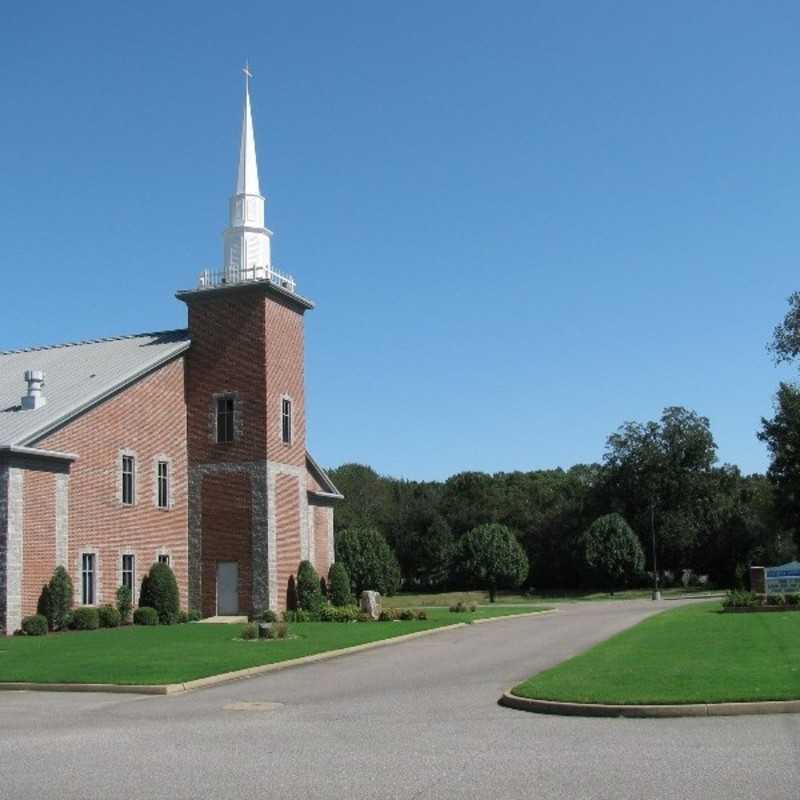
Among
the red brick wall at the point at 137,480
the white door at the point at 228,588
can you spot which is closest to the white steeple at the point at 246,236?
the red brick wall at the point at 137,480

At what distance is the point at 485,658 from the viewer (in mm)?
22016

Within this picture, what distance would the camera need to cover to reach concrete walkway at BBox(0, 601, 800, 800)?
29.9ft

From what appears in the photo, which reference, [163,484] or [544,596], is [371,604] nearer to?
[163,484]

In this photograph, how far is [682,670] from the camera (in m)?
16.2

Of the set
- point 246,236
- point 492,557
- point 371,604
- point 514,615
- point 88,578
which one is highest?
point 246,236

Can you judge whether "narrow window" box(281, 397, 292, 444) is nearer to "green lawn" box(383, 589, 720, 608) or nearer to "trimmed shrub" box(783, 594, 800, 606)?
"trimmed shrub" box(783, 594, 800, 606)

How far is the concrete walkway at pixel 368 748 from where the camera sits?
9.12 metres

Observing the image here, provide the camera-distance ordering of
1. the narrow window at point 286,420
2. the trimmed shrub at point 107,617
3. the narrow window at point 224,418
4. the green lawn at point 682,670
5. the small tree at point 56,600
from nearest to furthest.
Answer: the green lawn at point 682,670, the small tree at point 56,600, the trimmed shrub at point 107,617, the narrow window at point 224,418, the narrow window at point 286,420

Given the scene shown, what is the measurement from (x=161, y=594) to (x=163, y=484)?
14.9ft

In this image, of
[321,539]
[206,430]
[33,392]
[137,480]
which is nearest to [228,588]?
[137,480]

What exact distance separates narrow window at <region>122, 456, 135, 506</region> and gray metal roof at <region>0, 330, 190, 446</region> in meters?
2.72

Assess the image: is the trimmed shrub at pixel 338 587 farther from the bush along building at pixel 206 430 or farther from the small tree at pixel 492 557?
the small tree at pixel 492 557

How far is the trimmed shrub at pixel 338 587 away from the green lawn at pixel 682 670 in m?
19.7

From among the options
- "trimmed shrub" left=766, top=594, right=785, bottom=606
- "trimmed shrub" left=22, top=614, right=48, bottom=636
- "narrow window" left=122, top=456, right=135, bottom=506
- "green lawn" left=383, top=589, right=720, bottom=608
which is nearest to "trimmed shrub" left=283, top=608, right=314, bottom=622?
"narrow window" left=122, top=456, right=135, bottom=506
